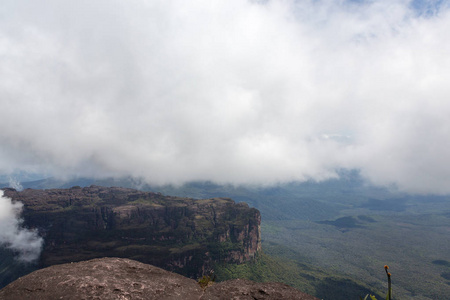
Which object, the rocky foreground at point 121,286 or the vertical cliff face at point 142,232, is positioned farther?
the vertical cliff face at point 142,232

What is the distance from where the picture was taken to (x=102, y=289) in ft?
25.0

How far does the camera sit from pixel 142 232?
158500 mm

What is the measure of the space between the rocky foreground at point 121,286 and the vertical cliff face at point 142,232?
454 ft

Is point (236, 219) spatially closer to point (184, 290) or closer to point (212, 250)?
point (212, 250)

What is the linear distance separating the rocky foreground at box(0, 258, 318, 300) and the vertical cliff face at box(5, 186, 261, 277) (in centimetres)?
13846

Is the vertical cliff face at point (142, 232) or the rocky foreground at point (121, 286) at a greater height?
the rocky foreground at point (121, 286)

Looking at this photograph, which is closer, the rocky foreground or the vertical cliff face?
the rocky foreground

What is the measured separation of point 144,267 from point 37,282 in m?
3.95

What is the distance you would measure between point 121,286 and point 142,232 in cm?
16838

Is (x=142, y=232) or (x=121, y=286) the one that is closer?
(x=121, y=286)

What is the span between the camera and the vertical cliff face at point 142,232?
454 feet

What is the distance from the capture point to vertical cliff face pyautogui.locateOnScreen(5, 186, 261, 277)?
454 ft

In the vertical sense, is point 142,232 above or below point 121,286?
below

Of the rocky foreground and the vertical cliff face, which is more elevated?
the rocky foreground
